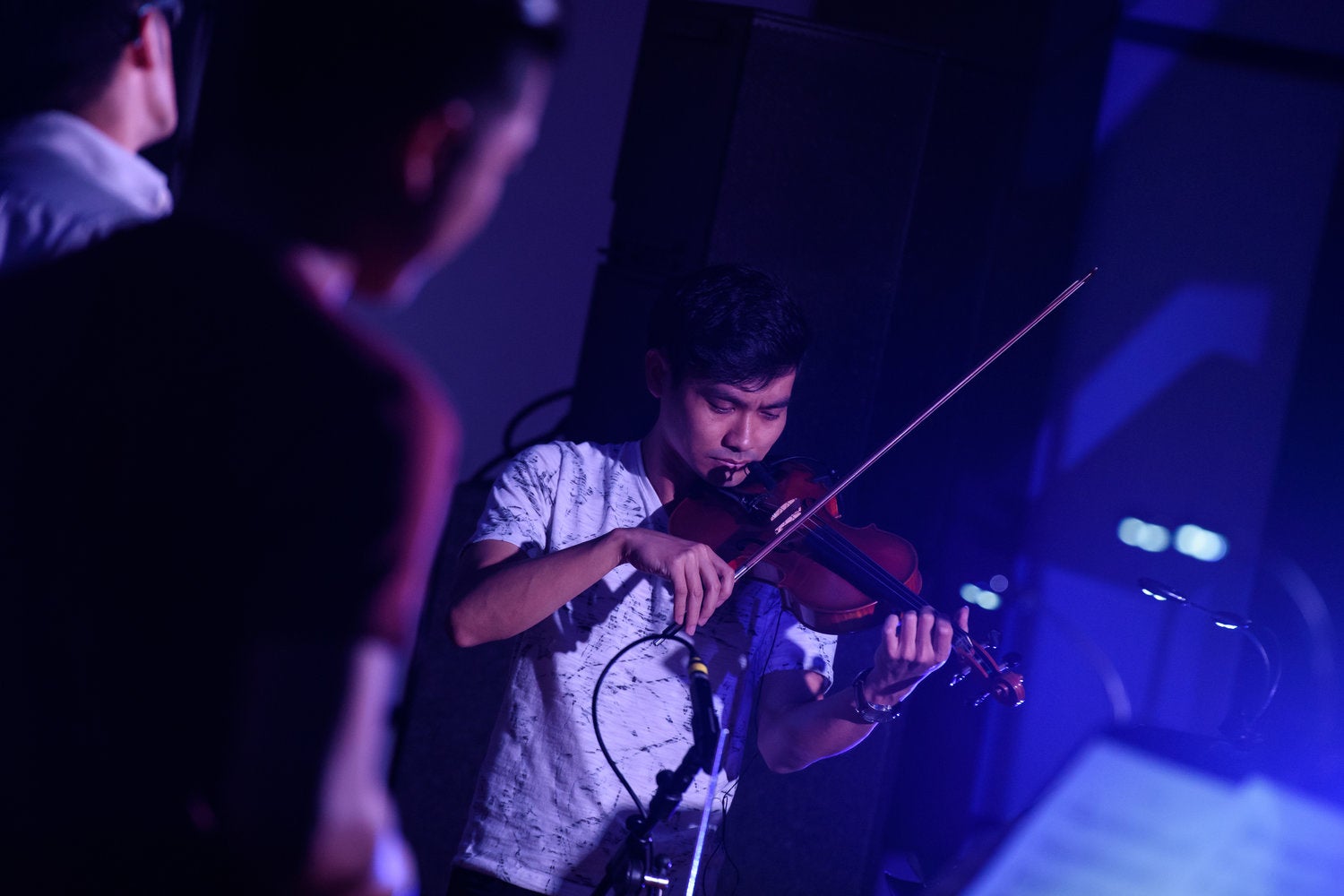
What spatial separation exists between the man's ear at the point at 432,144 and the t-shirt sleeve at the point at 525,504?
3.36 feet

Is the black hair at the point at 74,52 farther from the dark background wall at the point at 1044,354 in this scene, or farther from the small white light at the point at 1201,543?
the small white light at the point at 1201,543

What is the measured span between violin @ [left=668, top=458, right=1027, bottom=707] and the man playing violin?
33 mm

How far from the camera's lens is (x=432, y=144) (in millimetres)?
653

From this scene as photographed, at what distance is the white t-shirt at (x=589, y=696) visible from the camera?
1.56m

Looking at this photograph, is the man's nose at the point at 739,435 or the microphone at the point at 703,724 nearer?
the microphone at the point at 703,724

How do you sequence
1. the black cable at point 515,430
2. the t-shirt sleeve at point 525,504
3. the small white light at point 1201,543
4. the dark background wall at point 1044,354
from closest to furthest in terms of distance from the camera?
the t-shirt sleeve at point 525,504
the dark background wall at point 1044,354
the small white light at point 1201,543
the black cable at point 515,430

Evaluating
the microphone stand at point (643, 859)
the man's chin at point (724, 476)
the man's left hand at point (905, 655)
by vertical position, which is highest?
the man's chin at point (724, 476)

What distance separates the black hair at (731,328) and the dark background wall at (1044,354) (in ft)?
1.54

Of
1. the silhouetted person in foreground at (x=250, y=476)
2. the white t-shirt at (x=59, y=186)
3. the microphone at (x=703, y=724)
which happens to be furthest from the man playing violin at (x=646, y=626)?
the silhouetted person in foreground at (x=250, y=476)

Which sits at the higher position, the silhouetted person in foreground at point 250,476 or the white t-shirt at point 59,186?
the white t-shirt at point 59,186

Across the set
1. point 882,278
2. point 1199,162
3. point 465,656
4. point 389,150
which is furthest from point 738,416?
point 1199,162

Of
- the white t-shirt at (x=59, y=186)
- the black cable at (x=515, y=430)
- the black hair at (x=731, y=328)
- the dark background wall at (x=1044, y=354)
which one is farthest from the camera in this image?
the black cable at (x=515, y=430)

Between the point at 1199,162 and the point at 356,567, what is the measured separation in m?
2.75

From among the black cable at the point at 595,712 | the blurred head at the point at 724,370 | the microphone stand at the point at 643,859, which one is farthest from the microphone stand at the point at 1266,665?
the microphone stand at the point at 643,859
